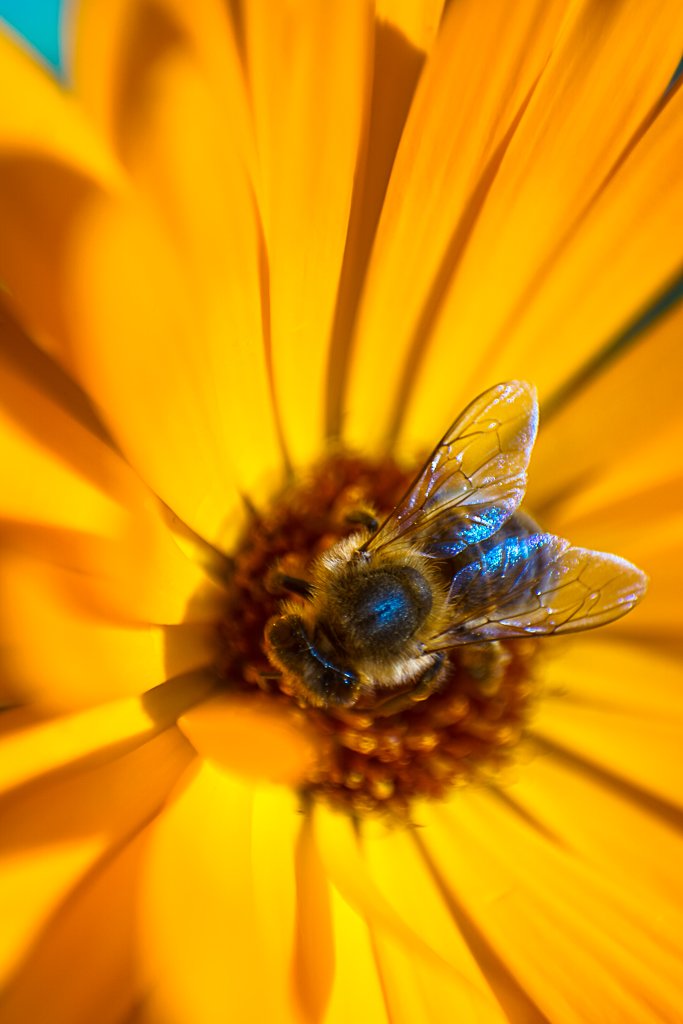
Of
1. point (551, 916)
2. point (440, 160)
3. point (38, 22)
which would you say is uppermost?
point (38, 22)

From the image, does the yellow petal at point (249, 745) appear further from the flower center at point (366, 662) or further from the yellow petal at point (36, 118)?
the yellow petal at point (36, 118)

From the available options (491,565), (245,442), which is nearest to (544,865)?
(491,565)

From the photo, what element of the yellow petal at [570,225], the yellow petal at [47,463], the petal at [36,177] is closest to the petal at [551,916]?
the yellow petal at [570,225]

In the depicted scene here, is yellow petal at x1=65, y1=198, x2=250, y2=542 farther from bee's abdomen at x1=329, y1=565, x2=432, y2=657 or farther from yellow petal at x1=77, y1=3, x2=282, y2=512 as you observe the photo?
bee's abdomen at x1=329, y1=565, x2=432, y2=657

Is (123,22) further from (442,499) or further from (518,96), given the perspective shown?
(442,499)

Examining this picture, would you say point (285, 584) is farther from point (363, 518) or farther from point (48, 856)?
point (48, 856)

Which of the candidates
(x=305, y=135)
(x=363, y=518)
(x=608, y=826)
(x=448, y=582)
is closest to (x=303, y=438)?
(x=363, y=518)
